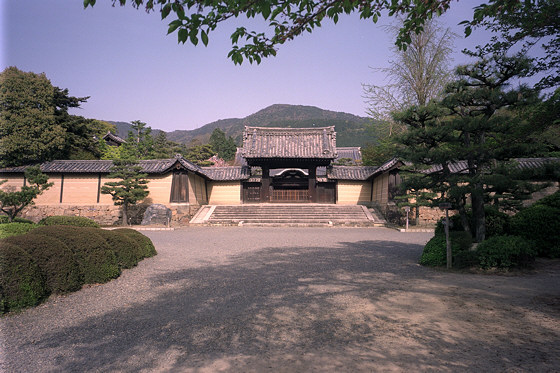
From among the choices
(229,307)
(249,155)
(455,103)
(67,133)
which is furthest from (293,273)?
(67,133)

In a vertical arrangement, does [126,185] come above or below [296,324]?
above

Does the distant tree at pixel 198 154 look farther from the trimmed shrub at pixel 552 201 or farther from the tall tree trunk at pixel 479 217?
the trimmed shrub at pixel 552 201

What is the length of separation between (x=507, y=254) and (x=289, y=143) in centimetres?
1984

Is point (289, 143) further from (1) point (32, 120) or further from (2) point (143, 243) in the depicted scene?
(2) point (143, 243)

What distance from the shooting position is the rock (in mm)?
19391

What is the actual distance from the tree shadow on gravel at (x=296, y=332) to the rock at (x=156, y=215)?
14.3m

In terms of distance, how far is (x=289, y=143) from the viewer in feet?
83.3

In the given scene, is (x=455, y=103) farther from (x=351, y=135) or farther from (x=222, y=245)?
(x=351, y=135)

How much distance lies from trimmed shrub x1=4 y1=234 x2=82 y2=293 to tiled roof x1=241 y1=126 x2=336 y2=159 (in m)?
18.9

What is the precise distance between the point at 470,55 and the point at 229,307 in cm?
720

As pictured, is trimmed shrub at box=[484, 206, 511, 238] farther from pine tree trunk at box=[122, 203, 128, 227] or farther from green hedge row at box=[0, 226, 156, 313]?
pine tree trunk at box=[122, 203, 128, 227]

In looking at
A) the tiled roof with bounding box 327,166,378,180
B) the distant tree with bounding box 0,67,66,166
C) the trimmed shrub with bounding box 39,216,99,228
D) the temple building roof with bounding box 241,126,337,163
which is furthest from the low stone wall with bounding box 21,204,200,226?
the tiled roof with bounding box 327,166,378,180

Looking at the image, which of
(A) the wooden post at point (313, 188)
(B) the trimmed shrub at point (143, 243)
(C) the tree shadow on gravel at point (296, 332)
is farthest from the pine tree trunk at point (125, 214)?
(C) the tree shadow on gravel at point (296, 332)

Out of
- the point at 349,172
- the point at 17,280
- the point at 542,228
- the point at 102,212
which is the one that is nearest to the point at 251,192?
the point at 349,172
